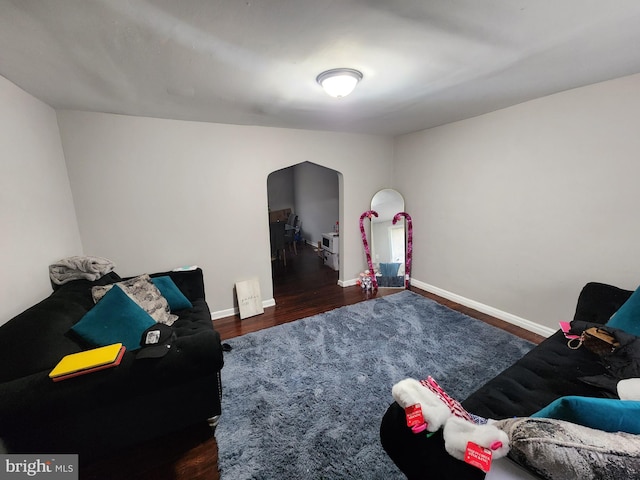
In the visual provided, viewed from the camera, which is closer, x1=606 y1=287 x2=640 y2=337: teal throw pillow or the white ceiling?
the white ceiling

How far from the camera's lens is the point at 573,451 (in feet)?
2.28

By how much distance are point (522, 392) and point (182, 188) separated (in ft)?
10.7

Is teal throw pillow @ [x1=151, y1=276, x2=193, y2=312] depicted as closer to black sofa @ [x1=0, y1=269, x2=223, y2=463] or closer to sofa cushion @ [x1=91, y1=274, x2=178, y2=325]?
sofa cushion @ [x1=91, y1=274, x2=178, y2=325]

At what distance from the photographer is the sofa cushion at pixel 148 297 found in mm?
2039

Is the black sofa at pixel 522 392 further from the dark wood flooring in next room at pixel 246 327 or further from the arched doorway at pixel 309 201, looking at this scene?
the arched doorway at pixel 309 201

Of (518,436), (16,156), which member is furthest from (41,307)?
(518,436)

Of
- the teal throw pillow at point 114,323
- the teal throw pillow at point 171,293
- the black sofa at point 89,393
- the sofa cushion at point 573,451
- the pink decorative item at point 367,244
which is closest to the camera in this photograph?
the sofa cushion at point 573,451

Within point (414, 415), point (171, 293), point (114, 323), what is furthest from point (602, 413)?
point (171, 293)

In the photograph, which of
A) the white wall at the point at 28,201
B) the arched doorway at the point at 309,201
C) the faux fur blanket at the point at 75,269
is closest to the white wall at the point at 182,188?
the white wall at the point at 28,201

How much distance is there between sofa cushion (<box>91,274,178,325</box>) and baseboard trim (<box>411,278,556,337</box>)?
3.27m

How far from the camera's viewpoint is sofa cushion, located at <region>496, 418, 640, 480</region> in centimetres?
65

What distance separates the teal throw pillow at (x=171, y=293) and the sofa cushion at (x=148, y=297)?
62 millimetres

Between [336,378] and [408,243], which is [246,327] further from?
[408,243]

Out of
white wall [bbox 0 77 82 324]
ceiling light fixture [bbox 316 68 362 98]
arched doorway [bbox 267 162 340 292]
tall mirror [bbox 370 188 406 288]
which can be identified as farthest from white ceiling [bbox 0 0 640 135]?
arched doorway [bbox 267 162 340 292]
